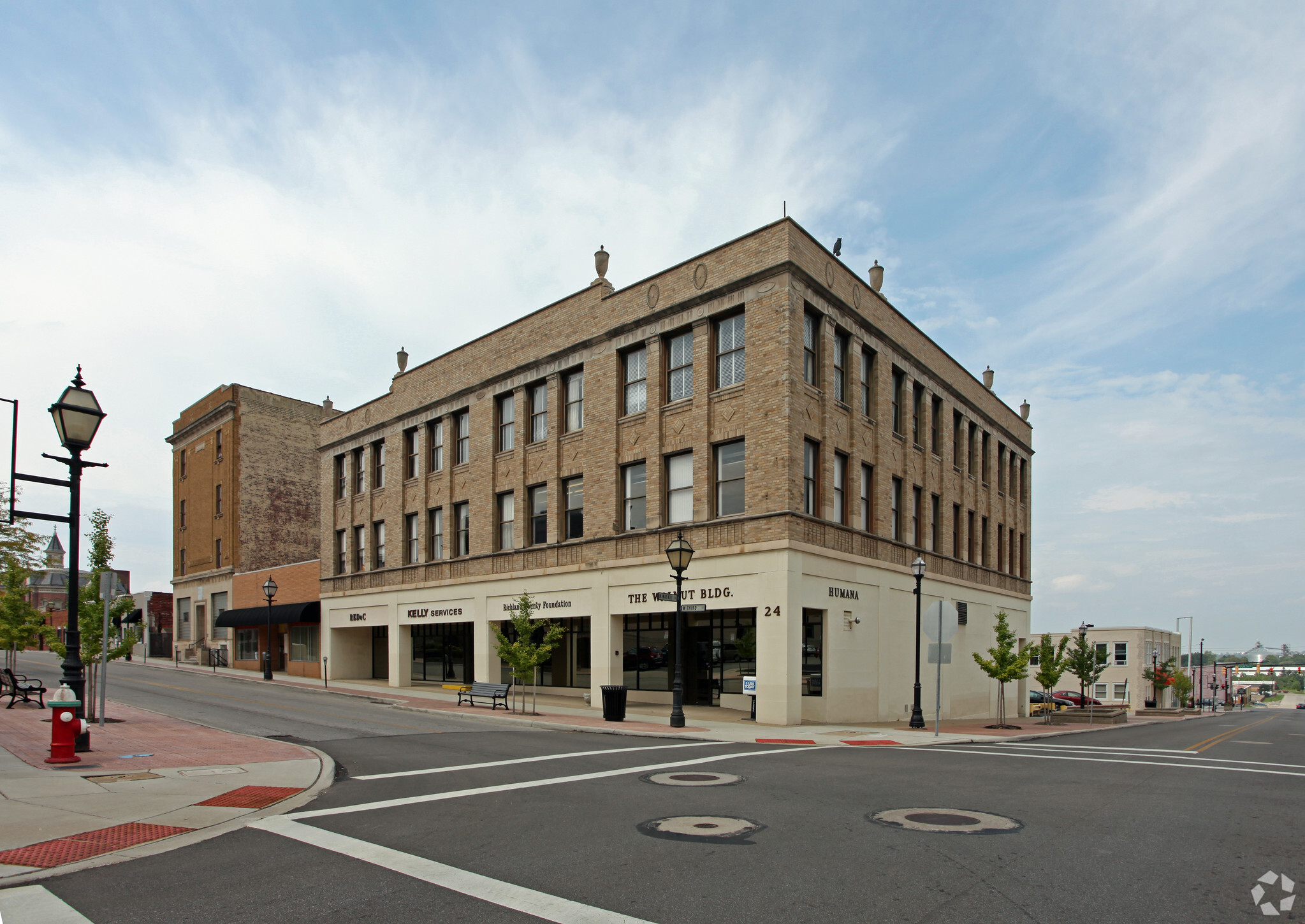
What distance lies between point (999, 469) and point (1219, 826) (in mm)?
33050

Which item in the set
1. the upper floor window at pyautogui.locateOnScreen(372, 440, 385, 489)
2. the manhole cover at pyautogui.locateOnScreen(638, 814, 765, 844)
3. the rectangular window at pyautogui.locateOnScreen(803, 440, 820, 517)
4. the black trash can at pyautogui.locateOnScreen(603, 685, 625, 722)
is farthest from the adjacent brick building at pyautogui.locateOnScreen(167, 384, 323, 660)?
the manhole cover at pyautogui.locateOnScreen(638, 814, 765, 844)

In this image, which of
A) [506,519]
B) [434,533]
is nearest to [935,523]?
[506,519]

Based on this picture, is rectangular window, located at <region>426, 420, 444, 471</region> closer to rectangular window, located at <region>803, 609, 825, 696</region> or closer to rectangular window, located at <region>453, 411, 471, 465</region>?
rectangular window, located at <region>453, 411, 471, 465</region>

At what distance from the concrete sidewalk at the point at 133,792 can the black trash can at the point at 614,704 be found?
26.8 feet

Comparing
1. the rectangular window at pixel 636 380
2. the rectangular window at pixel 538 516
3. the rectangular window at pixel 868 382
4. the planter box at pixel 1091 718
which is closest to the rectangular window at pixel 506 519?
the rectangular window at pixel 538 516

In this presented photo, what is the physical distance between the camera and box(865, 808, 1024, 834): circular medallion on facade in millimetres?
8477

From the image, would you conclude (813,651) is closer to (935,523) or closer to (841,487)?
(841,487)

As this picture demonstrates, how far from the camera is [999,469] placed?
40219 mm

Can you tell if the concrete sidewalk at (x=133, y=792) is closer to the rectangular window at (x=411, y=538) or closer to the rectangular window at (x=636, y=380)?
the rectangular window at (x=636, y=380)

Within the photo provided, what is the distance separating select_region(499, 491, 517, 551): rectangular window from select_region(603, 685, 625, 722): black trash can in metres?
11.0

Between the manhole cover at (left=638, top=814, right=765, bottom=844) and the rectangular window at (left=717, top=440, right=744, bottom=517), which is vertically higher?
the rectangular window at (left=717, top=440, right=744, bottom=517)

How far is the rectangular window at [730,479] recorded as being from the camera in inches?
950

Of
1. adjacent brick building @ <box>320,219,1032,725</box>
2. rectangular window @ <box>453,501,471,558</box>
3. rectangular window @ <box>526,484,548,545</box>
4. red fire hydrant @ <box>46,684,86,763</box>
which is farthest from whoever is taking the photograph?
rectangular window @ <box>453,501,471,558</box>

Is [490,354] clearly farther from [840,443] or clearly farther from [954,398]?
[954,398]
